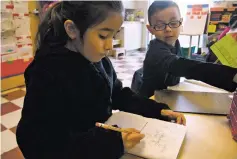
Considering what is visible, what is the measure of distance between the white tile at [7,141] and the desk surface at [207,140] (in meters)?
1.22

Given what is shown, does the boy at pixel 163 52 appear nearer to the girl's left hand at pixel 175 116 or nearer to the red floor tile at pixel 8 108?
the girl's left hand at pixel 175 116

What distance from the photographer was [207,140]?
566 millimetres

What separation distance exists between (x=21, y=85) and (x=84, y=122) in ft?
7.44

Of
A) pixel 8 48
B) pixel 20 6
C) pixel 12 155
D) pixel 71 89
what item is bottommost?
pixel 12 155

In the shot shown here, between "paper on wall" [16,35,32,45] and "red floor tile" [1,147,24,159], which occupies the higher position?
"paper on wall" [16,35,32,45]

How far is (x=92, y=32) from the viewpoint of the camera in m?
0.52

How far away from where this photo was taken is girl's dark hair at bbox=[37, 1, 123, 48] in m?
0.51

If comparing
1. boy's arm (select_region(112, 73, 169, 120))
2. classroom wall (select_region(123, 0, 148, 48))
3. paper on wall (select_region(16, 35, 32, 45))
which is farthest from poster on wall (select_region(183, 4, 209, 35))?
boy's arm (select_region(112, 73, 169, 120))

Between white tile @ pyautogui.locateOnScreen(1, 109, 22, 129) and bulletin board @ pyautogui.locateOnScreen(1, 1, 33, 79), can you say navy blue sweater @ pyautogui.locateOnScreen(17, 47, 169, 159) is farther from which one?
bulletin board @ pyautogui.locateOnScreen(1, 1, 33, 79)

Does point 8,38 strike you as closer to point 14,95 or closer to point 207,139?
point 14,95

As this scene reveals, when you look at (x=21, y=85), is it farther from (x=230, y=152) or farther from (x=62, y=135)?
(x=230, y=152)

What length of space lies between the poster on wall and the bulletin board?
222cm

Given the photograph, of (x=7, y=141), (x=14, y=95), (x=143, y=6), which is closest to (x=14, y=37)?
(x=14, y=95)

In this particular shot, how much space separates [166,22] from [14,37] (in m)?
1.99
